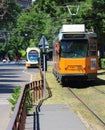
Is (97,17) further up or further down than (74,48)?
further up

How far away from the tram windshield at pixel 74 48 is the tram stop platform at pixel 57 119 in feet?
42.3

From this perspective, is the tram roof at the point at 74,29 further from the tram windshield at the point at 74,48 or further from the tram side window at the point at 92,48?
the tram side window at the point at 92,48

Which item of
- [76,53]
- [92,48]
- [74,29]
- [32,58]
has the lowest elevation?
[32,58]

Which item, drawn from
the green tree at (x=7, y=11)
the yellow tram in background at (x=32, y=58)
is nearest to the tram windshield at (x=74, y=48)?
the green tree at (x=7, y=11)

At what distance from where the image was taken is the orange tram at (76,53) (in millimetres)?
35500

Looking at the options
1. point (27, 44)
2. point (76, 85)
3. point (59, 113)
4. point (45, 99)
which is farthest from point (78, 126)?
point (27, 44)

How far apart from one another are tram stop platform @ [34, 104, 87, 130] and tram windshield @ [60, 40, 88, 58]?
12.9 meters

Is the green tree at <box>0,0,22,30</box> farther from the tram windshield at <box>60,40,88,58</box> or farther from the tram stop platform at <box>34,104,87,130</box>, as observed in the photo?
the tram stop platform at <box>34,104,87,130</box>

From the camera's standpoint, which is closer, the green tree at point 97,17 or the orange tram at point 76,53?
the orange tram at point 76,53

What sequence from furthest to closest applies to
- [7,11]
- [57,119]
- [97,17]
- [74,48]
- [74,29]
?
[7,11] → [97,17] → [74,29] → [74,48] → [57,119]

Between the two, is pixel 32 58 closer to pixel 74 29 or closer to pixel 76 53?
pixel 74 29

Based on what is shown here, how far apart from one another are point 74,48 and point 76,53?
35cm

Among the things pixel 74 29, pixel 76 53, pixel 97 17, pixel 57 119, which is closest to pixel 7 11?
pixel 97 17

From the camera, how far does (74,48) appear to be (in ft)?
117
